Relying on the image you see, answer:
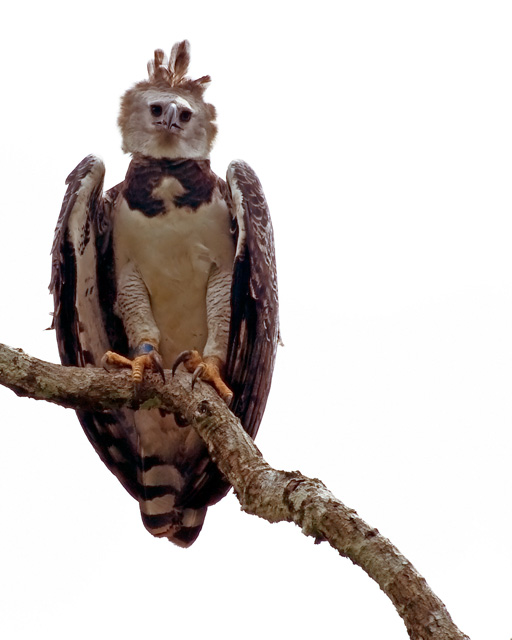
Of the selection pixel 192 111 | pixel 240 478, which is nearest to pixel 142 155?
pixel 192 111

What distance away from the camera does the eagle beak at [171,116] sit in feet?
18.8

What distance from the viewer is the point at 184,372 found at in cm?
486

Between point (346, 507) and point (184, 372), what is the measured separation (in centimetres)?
174

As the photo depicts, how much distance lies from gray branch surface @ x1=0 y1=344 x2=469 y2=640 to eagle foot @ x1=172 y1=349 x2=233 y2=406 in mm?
73

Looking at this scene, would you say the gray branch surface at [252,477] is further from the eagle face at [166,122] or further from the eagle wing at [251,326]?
the eagle face at [166,122]

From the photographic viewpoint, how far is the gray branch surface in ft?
9.65

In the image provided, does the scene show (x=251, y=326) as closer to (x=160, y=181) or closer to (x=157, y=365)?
(x=157, y=365)

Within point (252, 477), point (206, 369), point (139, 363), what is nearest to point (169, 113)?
point (206, 369)

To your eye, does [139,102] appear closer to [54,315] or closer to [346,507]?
[54,315]

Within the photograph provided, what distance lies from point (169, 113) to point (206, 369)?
1.64m

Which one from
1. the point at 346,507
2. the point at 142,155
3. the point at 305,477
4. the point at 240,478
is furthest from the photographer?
the point at 142,155

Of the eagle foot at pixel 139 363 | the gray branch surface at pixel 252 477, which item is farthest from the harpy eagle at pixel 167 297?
the gray branch surface at pixel 252 477

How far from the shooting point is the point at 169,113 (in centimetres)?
578

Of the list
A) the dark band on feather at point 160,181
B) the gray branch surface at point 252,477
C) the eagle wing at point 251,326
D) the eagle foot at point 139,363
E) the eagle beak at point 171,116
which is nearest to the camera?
the gray branch surface at point 252,477
